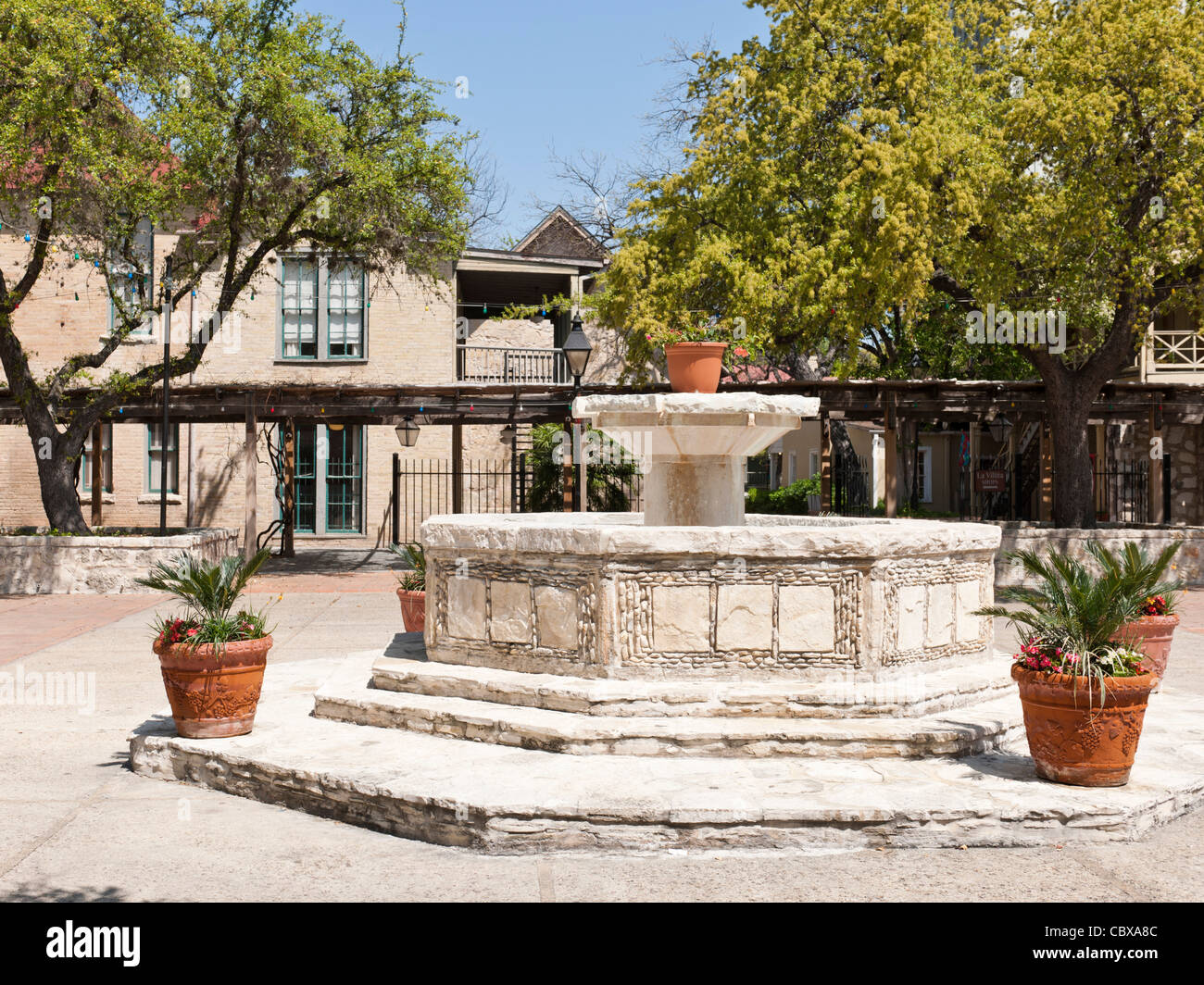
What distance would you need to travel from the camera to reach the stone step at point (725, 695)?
22.0 feet

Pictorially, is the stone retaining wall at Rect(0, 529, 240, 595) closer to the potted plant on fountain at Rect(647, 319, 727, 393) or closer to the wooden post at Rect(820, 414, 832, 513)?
the wooden post at Rect(820, 414, 832, 513)

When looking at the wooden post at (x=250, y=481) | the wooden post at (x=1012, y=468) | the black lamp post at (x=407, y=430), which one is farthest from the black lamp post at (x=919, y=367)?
the wooden post at (x=250, y=481)

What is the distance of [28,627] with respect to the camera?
1313 cm

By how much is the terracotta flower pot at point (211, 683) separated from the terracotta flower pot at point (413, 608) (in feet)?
10.3

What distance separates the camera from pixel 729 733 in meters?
6.47

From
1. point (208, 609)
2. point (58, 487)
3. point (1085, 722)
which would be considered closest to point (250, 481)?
point (58, 487)

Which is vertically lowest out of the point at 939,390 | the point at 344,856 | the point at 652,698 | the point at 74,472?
the point at 344,856

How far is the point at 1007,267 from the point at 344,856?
15.1 metres

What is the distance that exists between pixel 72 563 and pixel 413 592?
9396 mm

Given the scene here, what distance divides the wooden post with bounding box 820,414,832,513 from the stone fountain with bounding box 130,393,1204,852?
11.6 m

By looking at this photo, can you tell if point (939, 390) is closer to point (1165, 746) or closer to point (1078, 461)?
point (1078, 461)

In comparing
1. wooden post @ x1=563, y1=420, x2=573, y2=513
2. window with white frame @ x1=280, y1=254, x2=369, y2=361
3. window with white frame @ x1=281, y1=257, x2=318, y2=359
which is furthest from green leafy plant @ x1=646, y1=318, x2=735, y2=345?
window with white frame @ x1=281, y1=257, x2=318, y2=359
